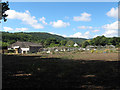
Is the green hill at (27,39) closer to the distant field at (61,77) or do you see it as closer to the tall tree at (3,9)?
the tall tree at (3,9)

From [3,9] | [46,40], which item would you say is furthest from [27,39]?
[3,9]

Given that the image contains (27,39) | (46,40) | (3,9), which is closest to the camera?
(3,9)

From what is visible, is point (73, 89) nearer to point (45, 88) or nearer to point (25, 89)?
point (45, 88)

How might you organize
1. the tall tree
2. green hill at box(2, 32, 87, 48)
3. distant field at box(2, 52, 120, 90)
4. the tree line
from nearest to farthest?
distant field at box(2, 52, 120, 90), the tall tree, green hill at box(2, 32, 87, 48), the tree line

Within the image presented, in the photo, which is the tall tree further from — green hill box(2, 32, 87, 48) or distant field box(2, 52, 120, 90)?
green hill box(2, 32, 87, 48)

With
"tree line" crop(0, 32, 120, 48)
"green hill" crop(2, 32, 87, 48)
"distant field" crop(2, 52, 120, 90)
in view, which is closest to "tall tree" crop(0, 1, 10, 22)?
"distant field" crop(2, 52, 120, 90)

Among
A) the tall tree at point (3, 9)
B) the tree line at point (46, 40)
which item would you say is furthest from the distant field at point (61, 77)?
the tree line at point (46, 40)

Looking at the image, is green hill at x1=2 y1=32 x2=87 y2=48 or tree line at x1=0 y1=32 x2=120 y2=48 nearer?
green hill at x1=2 y1=32 x2=87 y2=48

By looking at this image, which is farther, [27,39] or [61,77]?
[27,39]

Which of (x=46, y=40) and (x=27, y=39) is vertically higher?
(x=27, y=39)

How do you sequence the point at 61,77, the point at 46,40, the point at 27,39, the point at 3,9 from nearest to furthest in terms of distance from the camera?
1. the point at 61,77
2. the point at 3,9
3. the point at 27,39
4. the point at 46,40

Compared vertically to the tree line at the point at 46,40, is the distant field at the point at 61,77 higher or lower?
lower

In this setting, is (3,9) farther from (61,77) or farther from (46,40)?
(46,40)

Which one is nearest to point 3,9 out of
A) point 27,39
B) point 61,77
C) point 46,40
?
point 61,77
